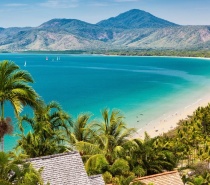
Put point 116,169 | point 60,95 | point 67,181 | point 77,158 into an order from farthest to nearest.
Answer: point 60,95
point 116,169
point 77,158
point 67,181

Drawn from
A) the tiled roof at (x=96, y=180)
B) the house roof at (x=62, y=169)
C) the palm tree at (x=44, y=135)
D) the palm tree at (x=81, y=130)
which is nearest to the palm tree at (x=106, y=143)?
the palm tree at (x=81, y=130)

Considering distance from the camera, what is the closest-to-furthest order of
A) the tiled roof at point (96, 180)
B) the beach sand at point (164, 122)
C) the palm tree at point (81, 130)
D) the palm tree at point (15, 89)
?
the palm tree at point (15, 89) → the tiled roof at point (96, 180) → the palm tree at point (81, 130) → the beach sand at point (164, 122)

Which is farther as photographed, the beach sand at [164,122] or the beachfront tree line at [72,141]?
the beach sand at [164,122]

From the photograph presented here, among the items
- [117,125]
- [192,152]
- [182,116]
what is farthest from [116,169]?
[182,116]

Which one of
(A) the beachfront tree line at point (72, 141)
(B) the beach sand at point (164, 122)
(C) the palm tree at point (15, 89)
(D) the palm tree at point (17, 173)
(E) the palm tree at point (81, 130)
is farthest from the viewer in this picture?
(B) the beach sand at point (164, 122)

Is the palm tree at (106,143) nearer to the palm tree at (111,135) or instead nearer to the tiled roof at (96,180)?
the palm tree at (111,135)

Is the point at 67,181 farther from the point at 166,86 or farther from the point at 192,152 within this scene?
the point at 166,86

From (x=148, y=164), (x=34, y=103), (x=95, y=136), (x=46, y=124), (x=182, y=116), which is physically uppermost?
(x=34, y=103)
